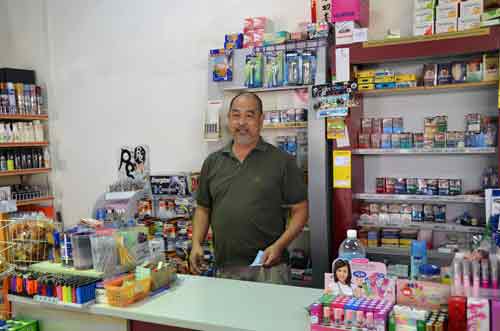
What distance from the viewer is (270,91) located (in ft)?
13.9

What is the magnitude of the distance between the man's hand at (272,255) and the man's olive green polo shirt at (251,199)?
0.20 metres

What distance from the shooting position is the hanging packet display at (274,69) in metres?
3.85

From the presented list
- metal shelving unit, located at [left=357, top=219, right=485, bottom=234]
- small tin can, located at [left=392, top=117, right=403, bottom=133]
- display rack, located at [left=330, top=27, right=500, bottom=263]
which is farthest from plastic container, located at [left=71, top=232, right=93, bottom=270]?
small tin can, located at [left=392, top=117, right=403, bottom=133]

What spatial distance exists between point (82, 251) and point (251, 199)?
127cm

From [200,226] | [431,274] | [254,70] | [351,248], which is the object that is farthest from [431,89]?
[431,274]

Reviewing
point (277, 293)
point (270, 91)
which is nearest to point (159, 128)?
point (270, 91)

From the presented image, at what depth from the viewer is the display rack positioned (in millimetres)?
3273

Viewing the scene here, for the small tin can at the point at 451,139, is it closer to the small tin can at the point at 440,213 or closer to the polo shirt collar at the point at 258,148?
the small tin can at the point at 440,213

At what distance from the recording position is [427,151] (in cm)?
350

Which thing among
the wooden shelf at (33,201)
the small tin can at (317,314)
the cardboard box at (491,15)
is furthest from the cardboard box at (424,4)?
the wooden shelf at (33,201)

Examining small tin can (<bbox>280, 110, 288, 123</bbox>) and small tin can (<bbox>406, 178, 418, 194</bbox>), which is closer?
small tin can (<bbox>406, 178, 418, 194</bbox>)

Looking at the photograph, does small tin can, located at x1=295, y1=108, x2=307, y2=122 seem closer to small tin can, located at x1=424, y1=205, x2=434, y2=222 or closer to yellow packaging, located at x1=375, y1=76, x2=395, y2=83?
yellow packaging, located at x1=375, y1=76, x2=395, y2=83

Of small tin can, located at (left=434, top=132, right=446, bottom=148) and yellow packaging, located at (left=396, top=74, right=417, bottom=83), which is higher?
yellow packaging, located at (left=396, top=74, right=417, bottom=83)

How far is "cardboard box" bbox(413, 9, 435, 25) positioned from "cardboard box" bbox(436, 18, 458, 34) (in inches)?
2.3
